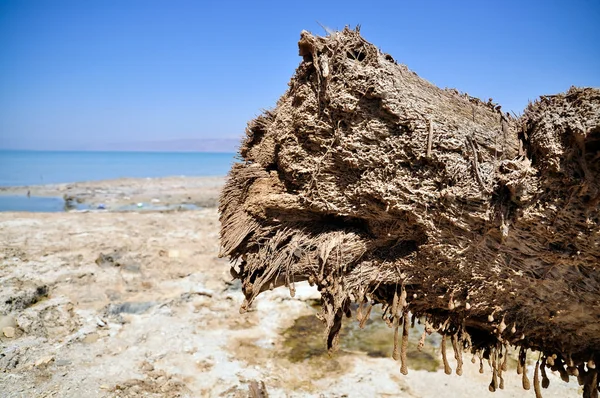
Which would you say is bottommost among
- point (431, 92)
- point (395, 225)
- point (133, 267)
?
point (133, 267)

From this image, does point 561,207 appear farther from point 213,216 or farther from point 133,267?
point 213,216

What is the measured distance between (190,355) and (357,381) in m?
2.17

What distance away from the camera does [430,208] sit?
7.84 ft

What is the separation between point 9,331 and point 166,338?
205 centimetres

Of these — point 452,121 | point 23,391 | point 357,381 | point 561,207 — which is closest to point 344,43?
point 452,121

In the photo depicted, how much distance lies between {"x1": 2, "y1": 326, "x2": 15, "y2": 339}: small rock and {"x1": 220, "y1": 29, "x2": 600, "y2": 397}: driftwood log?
425cm

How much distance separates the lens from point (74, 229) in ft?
33.2

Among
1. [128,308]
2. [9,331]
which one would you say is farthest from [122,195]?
[9,331]

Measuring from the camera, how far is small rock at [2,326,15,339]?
17.2 ft

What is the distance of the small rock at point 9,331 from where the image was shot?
5.25m

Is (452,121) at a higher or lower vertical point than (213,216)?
higher

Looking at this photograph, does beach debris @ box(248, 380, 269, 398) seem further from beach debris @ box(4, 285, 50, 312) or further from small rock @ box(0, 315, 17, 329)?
beach debris @ box(4, 285, 50, 312)

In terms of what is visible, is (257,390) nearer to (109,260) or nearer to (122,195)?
(109,260)

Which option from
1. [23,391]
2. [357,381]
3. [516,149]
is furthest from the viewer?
[357,381]
